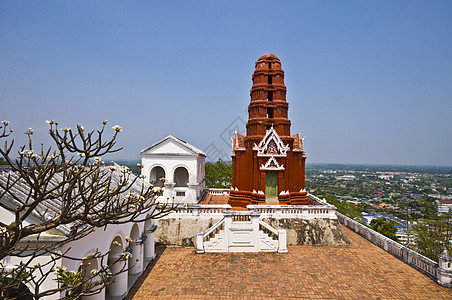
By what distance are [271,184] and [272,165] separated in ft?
4.79

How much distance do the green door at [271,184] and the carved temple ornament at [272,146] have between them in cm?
146

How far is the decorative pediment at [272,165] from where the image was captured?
746 inches

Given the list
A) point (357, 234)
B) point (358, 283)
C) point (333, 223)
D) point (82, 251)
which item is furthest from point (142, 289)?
point (357, 234)

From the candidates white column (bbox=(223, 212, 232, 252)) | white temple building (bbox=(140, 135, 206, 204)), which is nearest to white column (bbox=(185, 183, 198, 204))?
white temple building (bbox=(140, 135, 206, 204))

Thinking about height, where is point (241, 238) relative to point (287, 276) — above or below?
above

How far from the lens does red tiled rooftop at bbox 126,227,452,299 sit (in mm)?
10250

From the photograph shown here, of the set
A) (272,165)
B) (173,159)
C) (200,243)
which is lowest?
(200,243)

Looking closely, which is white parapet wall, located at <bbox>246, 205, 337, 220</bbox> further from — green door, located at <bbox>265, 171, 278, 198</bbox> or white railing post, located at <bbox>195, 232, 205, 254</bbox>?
white railing post, located at <bbox>195, 232, 205, 254</bbox>

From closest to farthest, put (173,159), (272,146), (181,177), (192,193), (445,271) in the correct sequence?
1. (445,271)
2. (272,146)
3. (192,193)
4. (173,159)
5. (181,177)

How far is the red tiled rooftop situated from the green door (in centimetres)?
503

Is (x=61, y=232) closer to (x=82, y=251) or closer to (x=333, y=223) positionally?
(x=82, y=251)

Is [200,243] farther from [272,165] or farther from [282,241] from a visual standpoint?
[272,165]

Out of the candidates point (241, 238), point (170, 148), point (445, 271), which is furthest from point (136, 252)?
point (445, 271)

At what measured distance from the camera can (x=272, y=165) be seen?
19.0 meters
